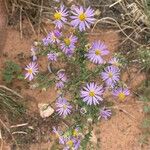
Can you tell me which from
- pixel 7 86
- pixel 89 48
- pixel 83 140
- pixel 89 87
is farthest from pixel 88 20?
pixel 7 86

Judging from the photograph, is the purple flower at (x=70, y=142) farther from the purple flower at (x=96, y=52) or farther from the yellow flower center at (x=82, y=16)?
the yellow flower center at (x=82, y=16)

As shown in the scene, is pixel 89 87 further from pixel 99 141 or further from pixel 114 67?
pixel 99 141

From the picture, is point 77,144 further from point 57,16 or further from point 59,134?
point 57,16

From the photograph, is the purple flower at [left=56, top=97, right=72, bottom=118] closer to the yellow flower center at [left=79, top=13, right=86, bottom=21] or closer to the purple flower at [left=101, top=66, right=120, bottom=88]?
the purple flower at [left=101, top=66, right=120, bottom=88]

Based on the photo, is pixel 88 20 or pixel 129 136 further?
pixel 129 136

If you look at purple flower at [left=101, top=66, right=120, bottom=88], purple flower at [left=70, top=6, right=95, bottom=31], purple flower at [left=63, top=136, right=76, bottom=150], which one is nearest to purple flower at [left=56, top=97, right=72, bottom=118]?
purple flower at [left=63, top=136, right=76, bottom=150]

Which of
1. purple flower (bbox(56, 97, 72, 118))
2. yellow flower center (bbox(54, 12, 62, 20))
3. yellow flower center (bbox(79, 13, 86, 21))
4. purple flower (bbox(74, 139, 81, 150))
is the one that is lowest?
purple flower (bbox(74, 139, 81, 150))

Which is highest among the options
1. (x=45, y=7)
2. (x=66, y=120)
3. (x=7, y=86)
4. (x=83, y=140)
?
(x=45, y=7)
